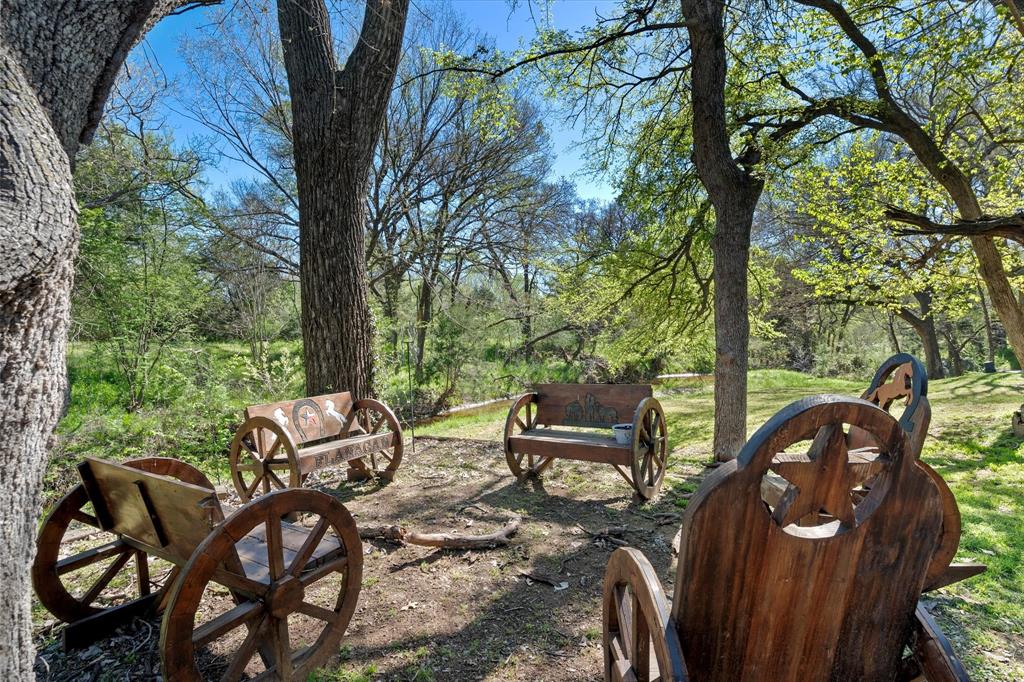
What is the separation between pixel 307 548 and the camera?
7.39ft

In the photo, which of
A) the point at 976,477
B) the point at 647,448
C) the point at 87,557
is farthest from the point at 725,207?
the point at 87,557

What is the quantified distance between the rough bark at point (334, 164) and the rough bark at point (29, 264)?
346cm

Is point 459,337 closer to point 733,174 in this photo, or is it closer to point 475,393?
point 475,393

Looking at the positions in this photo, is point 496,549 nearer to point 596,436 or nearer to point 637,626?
point 596,436

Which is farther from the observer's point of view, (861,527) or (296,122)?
(296,122)

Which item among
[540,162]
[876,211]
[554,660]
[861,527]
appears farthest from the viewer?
[540,162]

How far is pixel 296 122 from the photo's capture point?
5406mm

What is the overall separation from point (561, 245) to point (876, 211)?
30.0 feet

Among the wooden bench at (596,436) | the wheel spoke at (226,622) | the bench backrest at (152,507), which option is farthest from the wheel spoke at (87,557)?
A: the wooden bench at (596,436)

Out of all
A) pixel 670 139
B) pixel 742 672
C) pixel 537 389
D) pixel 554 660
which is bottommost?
pixel 554 660

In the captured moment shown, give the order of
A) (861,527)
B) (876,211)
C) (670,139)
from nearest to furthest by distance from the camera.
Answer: (861,527), (876,211), (670,139)

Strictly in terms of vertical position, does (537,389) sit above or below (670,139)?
below

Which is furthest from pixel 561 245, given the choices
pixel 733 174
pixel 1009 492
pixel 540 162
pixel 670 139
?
pixel 1009 492

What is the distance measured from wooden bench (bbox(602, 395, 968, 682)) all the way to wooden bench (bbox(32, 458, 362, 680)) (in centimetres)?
155
